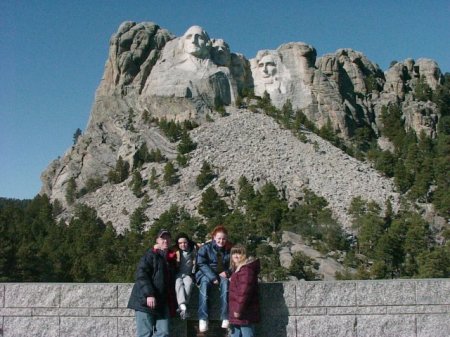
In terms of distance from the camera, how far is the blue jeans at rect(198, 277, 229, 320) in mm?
9547

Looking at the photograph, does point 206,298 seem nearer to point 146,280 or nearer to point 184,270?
point 184,270

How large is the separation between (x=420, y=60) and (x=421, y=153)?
1191 inches

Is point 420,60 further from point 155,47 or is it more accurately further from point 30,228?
point 30,228

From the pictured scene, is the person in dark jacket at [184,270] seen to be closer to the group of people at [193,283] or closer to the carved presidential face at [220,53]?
the group of people at [193,283]

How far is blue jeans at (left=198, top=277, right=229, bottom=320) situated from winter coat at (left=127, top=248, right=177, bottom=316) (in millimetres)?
480

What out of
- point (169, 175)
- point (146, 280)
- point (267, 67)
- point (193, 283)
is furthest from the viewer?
point (267, 67)

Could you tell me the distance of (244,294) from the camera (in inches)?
360

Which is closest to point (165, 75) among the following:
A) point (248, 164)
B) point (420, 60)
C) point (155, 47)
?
point (155, 47)

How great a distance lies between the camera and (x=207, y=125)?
2896 inches

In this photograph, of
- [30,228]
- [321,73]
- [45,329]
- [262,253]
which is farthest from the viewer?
[321,73]

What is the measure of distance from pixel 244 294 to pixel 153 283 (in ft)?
4.41

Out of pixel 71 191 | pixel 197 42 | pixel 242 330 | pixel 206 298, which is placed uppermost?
pixel 197 42

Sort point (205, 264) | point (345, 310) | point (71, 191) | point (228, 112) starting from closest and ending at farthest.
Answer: point (205, 264) → point (345, 310) → point (71, 191) → point (228, 112)

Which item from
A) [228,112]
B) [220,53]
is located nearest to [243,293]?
[228,112]
